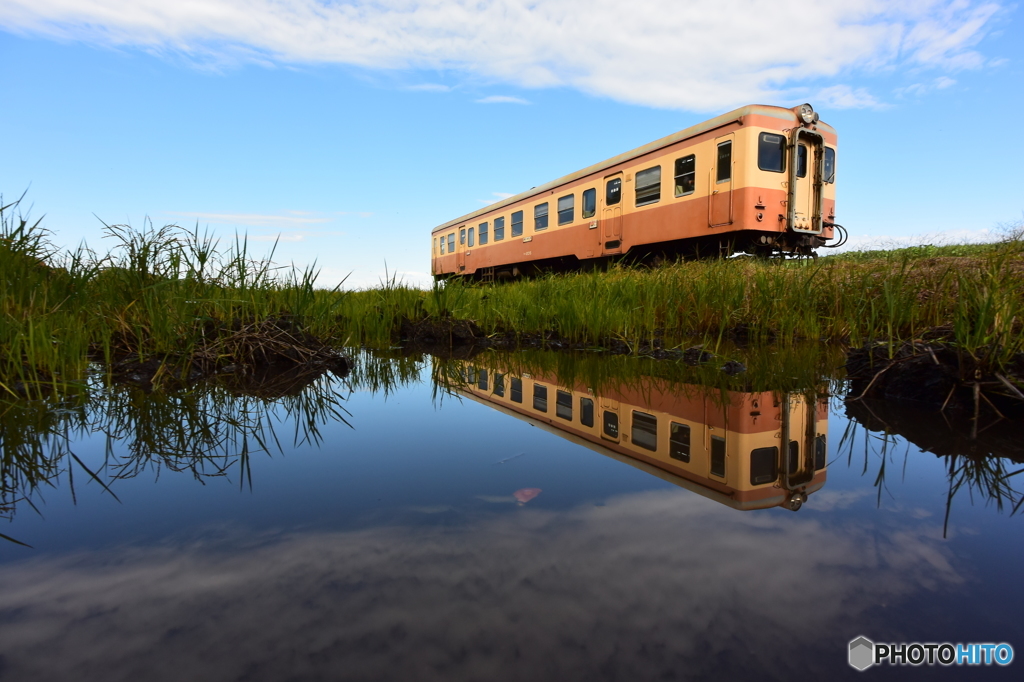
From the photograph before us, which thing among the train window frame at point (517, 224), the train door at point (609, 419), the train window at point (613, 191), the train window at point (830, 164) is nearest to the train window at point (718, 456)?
the train door at point (609, 419)

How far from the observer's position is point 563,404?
2.24 metres

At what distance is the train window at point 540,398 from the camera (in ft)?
7.20

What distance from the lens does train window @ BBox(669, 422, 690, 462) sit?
4.97 ft

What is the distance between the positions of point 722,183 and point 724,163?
275mm

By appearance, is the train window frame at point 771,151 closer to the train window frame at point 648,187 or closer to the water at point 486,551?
the train window frame at point 648,187

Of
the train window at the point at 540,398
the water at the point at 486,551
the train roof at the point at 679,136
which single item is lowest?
the water at the point at 486,551

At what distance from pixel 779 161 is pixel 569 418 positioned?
690cm

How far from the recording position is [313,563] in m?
0.88

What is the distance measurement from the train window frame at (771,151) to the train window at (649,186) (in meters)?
1.52

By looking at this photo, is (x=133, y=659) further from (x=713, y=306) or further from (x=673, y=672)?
(x=713, y=306)

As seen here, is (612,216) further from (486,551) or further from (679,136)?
(486,551)

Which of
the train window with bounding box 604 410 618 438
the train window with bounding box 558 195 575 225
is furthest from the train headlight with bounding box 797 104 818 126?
the train window with bounding box 604 410 618 438

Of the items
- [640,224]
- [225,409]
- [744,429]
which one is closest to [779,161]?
[640,224]

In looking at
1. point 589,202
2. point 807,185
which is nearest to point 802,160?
point 807,185
